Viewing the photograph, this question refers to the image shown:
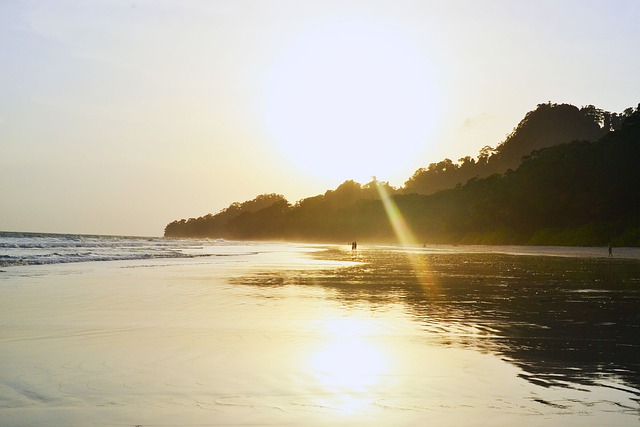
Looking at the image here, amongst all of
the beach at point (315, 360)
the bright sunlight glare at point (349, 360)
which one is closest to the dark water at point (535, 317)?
the beach at point (315, 360)

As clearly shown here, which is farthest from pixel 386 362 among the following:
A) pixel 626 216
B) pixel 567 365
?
pixel 626 216

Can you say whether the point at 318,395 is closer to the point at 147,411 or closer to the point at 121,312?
the point at 147,411

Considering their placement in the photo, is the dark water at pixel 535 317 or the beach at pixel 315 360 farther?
the dark water at pixel 535 317

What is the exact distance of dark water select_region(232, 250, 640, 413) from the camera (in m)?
9.20

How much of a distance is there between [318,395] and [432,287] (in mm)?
16660

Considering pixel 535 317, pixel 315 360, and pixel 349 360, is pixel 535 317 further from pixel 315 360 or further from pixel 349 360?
pixel 315 360

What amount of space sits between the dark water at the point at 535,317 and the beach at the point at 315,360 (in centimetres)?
6

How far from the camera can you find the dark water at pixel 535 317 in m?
9.20

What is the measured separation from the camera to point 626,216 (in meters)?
93.8

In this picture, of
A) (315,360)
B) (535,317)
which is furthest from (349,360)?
(535,317)

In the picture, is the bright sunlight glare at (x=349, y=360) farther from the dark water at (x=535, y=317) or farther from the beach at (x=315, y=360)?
the dark water at (x=535, y=317)

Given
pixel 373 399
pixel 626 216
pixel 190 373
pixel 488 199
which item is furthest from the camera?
pixel 488 199

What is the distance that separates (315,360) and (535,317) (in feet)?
25.2

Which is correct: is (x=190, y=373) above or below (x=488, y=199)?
below
